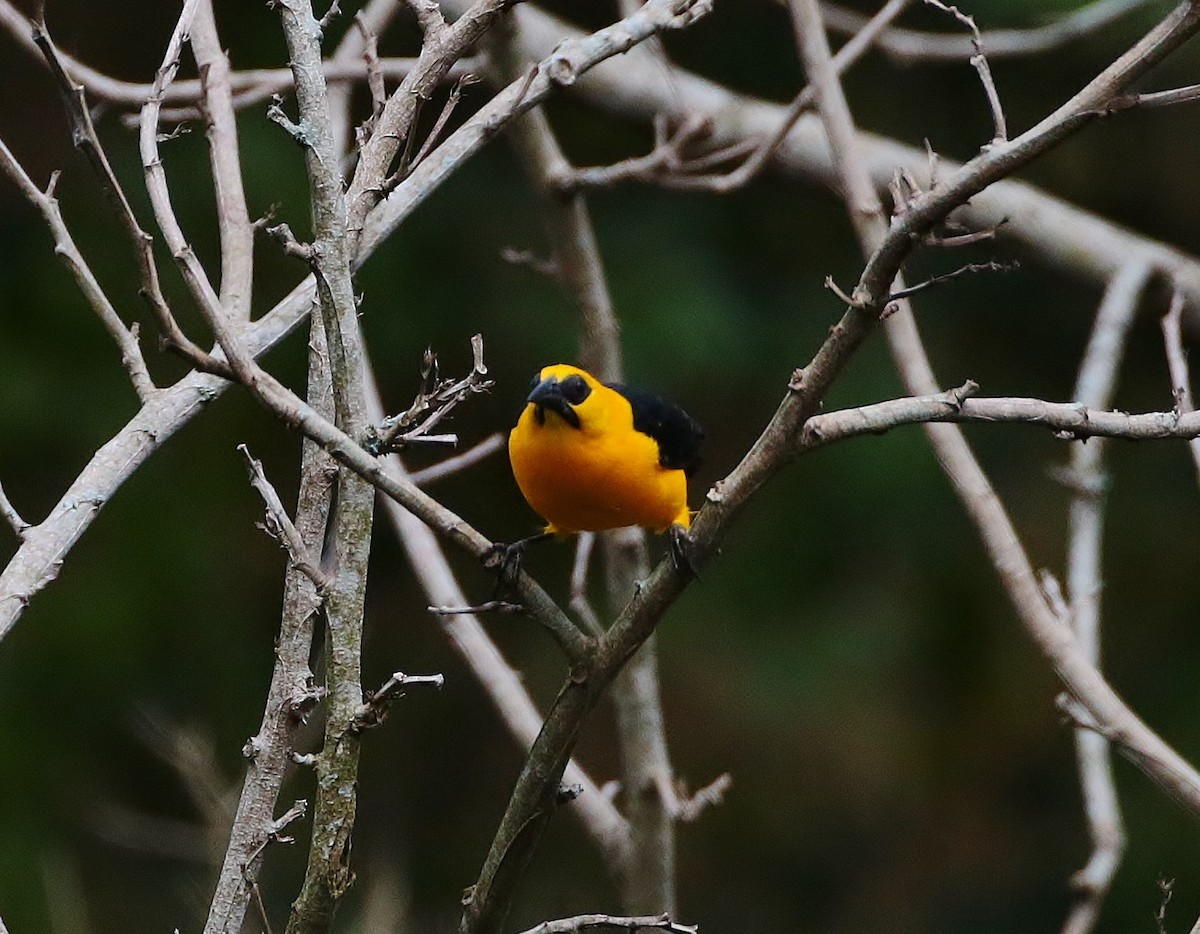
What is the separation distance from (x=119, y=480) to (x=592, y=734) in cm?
624

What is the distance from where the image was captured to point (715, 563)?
7.40 metres

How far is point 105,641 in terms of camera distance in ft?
24.0

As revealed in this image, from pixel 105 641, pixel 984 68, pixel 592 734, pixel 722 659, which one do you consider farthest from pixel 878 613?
pixel 984 68

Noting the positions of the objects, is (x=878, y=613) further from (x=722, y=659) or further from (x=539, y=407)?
(x=539, y=407)

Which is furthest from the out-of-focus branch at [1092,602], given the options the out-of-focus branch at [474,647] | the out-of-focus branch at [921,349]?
the out-of-focus branch at [474,647]

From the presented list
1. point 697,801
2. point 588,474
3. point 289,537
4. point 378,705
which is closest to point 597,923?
point 378,705

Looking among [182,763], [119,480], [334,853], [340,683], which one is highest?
[182,763]

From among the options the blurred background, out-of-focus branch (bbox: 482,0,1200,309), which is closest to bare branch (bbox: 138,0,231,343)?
out-of-focus branch (bbox: 482,0,1200,309)

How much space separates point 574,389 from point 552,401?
0.09 meters

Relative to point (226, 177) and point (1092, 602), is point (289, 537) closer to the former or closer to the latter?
point (226, 177)

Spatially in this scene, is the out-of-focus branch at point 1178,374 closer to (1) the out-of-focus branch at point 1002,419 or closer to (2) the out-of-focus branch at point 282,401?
(1) the out-of-focus branch at point 1002,419

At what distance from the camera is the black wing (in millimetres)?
3381

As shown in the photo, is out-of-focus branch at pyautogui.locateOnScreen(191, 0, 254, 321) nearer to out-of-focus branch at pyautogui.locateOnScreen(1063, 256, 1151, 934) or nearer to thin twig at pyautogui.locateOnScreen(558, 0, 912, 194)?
thin twig at pyautogui.locateOnScreen(558, 0, 912, 194)

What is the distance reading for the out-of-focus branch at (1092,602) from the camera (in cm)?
279
